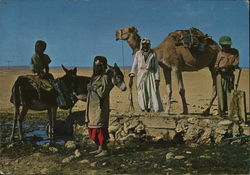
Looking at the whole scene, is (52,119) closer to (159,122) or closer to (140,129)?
(140,129)

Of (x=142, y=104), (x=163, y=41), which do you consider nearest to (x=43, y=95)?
(x=142, y=104)

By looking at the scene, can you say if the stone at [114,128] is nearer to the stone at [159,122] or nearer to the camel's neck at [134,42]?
the stone at [159,122]

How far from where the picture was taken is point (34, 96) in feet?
24.6

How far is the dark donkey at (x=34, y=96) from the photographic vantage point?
7.40 m

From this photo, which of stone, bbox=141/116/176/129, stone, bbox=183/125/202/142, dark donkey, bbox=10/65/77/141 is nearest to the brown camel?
stone, bbox=141/116/176/129

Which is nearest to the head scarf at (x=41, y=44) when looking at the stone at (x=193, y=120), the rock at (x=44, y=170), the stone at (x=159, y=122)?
the stone at (x=159, y=122)

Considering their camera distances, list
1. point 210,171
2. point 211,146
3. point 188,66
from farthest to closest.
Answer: point 188,66
point 211,146
point 210,171

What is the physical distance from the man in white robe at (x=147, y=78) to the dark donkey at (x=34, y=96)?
1.35 metres

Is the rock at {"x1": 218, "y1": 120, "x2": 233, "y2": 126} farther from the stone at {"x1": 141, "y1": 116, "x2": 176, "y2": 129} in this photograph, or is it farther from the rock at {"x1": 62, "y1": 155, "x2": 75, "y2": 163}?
the rock at {"x1": 62, "y1": 155, "x2": 75, "y2": 163}

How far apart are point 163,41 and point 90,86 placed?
122 inches

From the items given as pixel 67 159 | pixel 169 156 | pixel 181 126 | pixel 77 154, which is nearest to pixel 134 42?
pixel 181 126

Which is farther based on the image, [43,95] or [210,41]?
[210,41]

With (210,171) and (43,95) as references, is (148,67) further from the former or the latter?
(210,171)

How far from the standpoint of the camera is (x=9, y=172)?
19.8 feet
